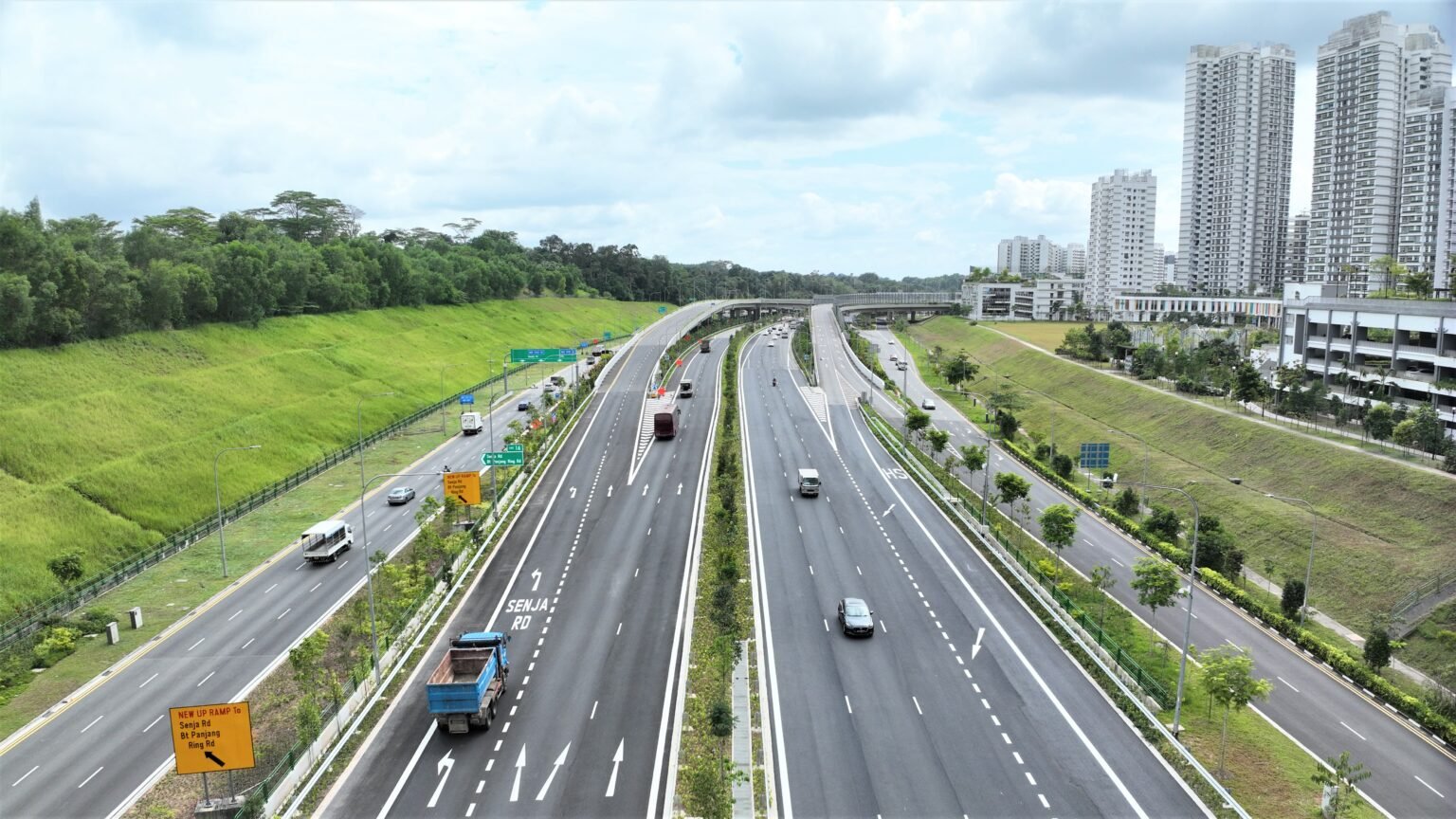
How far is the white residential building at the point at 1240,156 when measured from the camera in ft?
623

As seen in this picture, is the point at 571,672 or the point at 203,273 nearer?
the point at 571,672

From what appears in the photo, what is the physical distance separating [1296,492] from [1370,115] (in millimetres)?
102772

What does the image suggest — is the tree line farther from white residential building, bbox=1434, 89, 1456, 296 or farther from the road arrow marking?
white residential building, bbox=1434, 89, 1456, 296

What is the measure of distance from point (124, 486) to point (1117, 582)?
66.8m

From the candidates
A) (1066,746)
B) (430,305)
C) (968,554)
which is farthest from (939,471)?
(430,305)

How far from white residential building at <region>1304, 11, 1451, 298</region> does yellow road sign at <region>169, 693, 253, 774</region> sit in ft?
491

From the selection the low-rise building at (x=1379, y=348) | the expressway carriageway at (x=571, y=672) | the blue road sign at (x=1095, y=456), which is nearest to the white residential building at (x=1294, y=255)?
the low-rise building at (x=1379, y=348)

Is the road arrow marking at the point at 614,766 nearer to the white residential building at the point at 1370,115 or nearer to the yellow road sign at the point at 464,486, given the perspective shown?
the yellow road sign at the point at 464,486

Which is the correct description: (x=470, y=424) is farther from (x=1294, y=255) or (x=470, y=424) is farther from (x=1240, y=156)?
(x=1294, y=255)

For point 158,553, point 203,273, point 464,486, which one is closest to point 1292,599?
point 464,486

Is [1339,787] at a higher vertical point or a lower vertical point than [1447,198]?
lower

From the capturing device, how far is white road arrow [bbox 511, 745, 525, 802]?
97.3 ft

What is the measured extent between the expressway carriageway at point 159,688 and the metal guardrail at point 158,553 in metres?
5.63

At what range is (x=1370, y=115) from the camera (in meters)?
139
